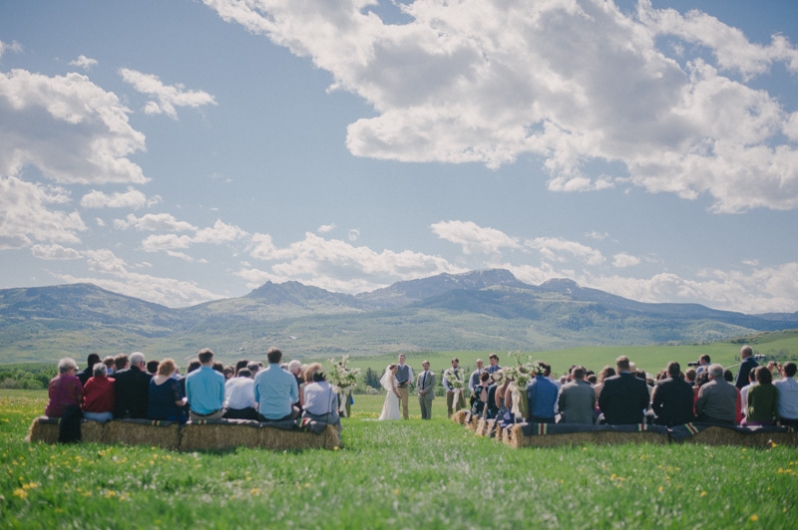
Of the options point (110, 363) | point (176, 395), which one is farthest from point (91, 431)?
point (110, 363)

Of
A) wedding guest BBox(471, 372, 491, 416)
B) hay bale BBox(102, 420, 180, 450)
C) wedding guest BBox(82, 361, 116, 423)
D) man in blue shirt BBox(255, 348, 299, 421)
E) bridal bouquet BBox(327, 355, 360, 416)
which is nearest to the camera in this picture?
hay bale BBox(102, 420, 180, 450)

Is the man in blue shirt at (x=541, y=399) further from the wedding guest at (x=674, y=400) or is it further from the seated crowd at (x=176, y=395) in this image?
the seated crowd at (x=176, y=395)

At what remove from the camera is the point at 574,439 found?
14031 mm

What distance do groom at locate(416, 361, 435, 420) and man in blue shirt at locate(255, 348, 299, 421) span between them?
1319 cm

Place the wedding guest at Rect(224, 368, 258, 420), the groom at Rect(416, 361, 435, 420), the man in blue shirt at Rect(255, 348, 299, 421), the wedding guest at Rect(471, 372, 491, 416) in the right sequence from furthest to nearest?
the groom at Rect(416, 361, 435, 420), the wedding guest at Rect(471, 372, 491, 416), the wedding guest at Rect(224, 368, 258, 420), the man in blue shirt at Rect(255, 348, 299, 421)

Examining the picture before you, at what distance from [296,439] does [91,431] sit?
4499 mm

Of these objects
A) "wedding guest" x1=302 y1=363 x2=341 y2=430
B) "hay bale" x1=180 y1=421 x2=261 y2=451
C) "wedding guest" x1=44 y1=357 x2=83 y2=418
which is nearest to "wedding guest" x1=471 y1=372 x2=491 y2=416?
"wedding guest" x1=302 y1=363 x2=341 y2=430

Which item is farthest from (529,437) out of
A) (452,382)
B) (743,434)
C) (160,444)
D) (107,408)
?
(452,382)

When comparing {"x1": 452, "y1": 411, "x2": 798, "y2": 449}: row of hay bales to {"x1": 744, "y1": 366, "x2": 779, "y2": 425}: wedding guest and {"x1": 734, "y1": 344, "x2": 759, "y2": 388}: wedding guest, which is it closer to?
{"x1": 744, "y1": 366, "x2": 779, "y2": 425}: wedding guest

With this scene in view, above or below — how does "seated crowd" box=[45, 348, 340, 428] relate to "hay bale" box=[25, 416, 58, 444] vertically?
above

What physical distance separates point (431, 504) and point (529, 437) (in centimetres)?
704

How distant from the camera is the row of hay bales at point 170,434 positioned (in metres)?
13.2

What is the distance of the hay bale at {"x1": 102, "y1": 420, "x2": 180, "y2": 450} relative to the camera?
13.2 m

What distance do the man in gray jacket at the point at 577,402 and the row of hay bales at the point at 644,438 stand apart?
17.9 inches
